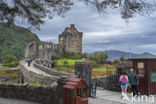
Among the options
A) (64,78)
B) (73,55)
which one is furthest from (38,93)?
(73,55)

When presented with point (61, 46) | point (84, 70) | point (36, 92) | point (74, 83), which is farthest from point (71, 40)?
point (74, 83)

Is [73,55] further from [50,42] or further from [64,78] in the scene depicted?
[64,78]

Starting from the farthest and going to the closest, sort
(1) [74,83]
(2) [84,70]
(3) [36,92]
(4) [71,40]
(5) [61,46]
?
1. (4) [71,40]
2. (5) [61,46]
3. (2) [84,70]
4. (3) [36,92]
5. (1) [74,83]

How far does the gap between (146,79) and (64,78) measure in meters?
5.58

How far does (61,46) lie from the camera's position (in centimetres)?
7650

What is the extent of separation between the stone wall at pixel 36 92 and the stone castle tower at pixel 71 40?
218 feet

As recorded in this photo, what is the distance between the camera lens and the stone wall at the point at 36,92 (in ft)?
27.0

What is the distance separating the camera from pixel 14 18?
30.7 ft

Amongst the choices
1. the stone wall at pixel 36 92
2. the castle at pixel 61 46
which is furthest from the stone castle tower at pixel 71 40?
the stone wall at pixel 36 92

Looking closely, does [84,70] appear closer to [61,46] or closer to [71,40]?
[61,46]

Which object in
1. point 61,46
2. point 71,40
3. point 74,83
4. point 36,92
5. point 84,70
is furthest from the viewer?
point 71,40

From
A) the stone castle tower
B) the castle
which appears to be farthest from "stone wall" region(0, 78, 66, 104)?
the stone castle tower

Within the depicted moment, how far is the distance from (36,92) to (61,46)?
220ft

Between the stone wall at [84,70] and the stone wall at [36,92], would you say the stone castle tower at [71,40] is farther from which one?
the stone wall at [84,70]
